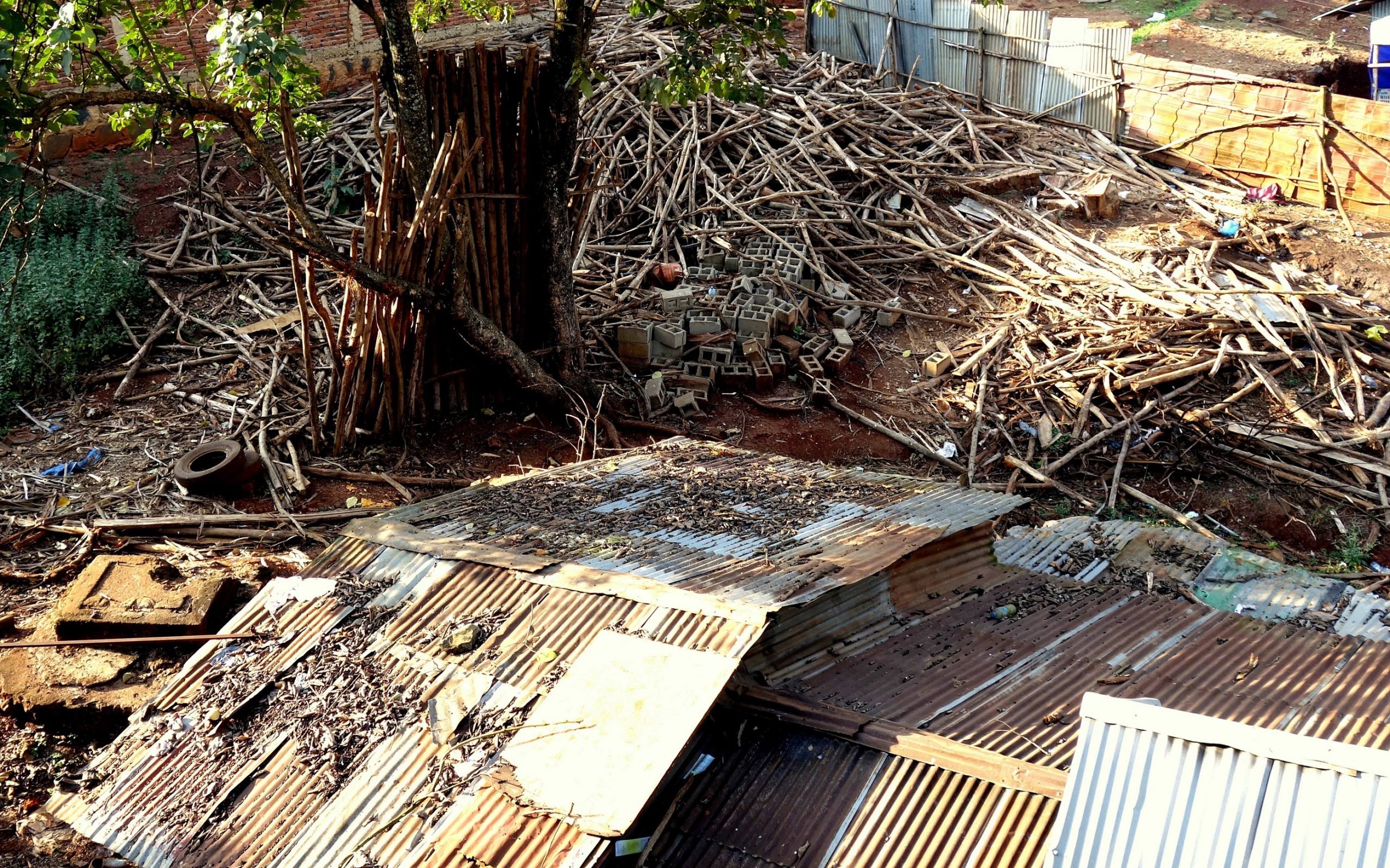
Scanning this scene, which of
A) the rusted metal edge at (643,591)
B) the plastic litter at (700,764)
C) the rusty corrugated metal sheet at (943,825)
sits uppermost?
the rusted metal edge at (643,591)

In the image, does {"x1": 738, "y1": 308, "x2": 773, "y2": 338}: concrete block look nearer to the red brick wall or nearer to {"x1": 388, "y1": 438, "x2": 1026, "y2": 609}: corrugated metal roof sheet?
{"x1": 388, "y1": 438, "x2": 1026, "y2": 609}: corrugated metal roof sheet

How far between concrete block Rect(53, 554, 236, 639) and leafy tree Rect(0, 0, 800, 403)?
2.61 metres

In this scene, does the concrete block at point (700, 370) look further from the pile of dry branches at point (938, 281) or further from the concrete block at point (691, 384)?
the pile of dry branches at point (938, 281)

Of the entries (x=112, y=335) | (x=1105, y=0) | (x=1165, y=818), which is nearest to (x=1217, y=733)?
(x=1165, y=818)

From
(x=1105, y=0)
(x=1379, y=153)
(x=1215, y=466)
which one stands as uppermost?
(x=1105, y=0)

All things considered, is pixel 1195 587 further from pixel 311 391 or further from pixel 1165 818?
pixel 311 391

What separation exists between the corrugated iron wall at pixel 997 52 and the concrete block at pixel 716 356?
5871 millimetres

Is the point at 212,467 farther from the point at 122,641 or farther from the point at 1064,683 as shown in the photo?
the point at 1064,683

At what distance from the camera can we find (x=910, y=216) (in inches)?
538

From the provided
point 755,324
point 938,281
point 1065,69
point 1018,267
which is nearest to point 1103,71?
point 1065,69

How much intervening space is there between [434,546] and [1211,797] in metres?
4.00

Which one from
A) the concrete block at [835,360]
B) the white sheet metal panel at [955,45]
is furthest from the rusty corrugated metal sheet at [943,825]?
the white sheet metal panel at [955,45]

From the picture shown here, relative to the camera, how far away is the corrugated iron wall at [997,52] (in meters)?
15.2

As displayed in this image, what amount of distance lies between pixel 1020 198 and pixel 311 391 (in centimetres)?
933
